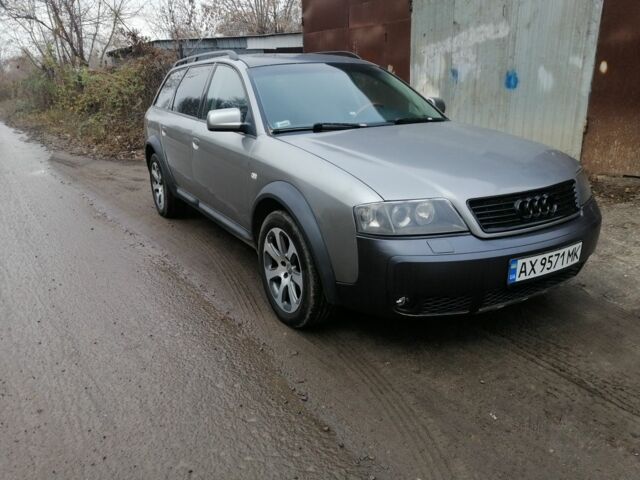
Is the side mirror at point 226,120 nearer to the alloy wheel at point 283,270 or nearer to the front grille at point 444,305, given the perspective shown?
the alloy wheel at point 283,270

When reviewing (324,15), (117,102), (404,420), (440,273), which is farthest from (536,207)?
(117,102)

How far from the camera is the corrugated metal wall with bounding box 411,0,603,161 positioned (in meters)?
6.38

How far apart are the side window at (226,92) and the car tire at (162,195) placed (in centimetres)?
139

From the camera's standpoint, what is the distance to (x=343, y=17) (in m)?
10.2

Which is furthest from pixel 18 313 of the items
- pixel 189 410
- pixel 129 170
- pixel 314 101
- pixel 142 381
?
pixel 129 170

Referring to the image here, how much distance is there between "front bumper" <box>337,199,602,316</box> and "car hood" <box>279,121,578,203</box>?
0.80ft

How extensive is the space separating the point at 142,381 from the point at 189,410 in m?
0.42

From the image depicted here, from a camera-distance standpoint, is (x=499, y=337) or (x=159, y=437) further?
(x=499, y=337)

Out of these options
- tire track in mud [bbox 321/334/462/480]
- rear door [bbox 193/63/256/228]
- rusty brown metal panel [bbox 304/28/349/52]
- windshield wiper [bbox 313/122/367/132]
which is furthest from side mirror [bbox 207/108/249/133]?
rusty brown metal panel [bbox 304/28/349/52]

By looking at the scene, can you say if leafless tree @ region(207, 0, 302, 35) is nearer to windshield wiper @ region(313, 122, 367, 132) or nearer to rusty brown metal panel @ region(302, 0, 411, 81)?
rusty brown metal panel @ region(302, 0, 411, 81)

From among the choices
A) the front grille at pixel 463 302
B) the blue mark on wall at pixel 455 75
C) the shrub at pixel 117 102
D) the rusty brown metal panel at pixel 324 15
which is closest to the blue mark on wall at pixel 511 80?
the blue mark on wall at pixel 455 75

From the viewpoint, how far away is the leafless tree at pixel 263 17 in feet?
82.5

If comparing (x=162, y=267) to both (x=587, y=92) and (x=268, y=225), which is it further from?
(x=587, y=92)

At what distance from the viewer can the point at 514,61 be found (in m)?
7.08
